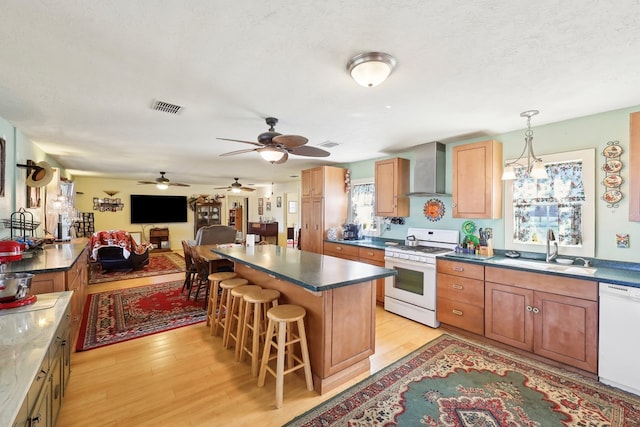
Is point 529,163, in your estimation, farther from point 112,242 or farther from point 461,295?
point 112,242

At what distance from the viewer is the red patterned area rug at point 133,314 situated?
3.07 metres

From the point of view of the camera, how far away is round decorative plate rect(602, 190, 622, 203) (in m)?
2.59

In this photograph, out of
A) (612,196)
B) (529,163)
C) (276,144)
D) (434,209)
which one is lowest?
(434,209)

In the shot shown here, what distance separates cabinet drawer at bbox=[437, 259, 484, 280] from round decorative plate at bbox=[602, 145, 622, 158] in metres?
1.55

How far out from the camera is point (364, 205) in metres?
5.14

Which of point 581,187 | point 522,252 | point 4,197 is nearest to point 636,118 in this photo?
point 581,187

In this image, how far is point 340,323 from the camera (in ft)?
7.35

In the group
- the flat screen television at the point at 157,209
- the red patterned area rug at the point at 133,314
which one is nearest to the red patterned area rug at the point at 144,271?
the red patterned area rug at the point at 133,314

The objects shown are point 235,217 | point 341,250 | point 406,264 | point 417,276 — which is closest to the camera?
point 417,276

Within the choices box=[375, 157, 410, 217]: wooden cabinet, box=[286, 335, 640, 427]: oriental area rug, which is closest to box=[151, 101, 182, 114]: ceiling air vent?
box=[286, 335, 640, 427]: oriental area rug

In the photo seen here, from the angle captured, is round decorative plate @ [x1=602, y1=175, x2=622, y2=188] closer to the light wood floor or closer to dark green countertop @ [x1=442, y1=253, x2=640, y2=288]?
dark green countertop @ [x1=442, y1=253, x2=640, y2=288]

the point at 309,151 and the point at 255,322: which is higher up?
the point at 309,151

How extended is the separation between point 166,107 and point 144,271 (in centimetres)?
477

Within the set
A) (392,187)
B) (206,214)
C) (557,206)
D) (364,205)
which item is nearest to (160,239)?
(206,214)
